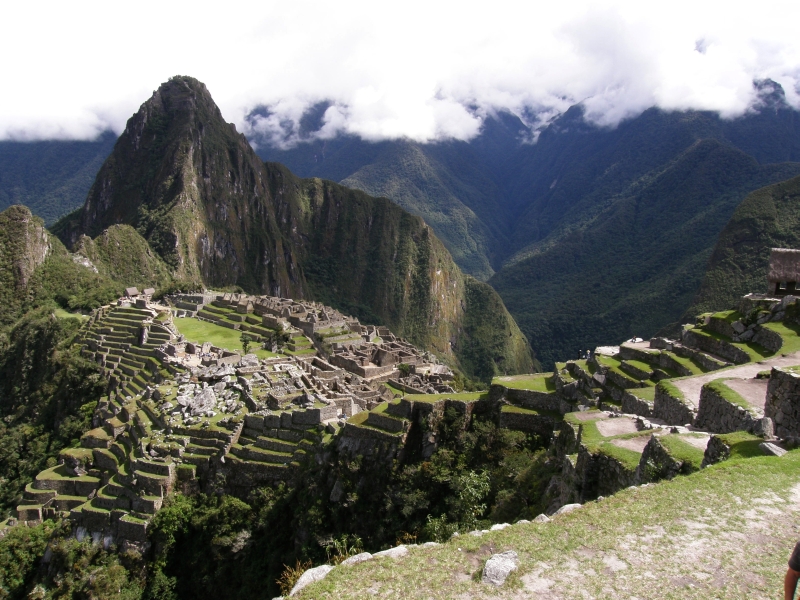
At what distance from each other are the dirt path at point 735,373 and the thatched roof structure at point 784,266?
8.58 metres

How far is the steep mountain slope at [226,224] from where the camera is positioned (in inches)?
5768

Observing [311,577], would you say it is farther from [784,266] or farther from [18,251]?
[18,251]

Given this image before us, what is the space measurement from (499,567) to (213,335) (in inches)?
1909

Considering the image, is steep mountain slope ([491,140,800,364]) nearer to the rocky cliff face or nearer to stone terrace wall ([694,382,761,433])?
the rocky cliff face

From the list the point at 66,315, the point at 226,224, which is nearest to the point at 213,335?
the point at 66,315

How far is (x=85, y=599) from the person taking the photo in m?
23.1

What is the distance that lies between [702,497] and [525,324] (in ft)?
599

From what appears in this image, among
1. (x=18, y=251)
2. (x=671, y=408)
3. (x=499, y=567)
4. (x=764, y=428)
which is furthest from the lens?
(x=18, y=251)

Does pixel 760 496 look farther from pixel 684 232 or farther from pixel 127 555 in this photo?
pixel 684 232

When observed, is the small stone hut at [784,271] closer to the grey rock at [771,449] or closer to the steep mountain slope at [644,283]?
the grey rock at [771,449]

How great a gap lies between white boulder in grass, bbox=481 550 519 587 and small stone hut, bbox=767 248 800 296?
22.8 metres

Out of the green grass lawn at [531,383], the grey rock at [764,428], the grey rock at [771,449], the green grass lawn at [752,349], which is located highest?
the green grass lawn at [752,349]

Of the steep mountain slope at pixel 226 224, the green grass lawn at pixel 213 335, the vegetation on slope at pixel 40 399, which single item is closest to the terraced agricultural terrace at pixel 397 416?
the vegetation on slope at pixel 40 399

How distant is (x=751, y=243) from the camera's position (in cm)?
10856
